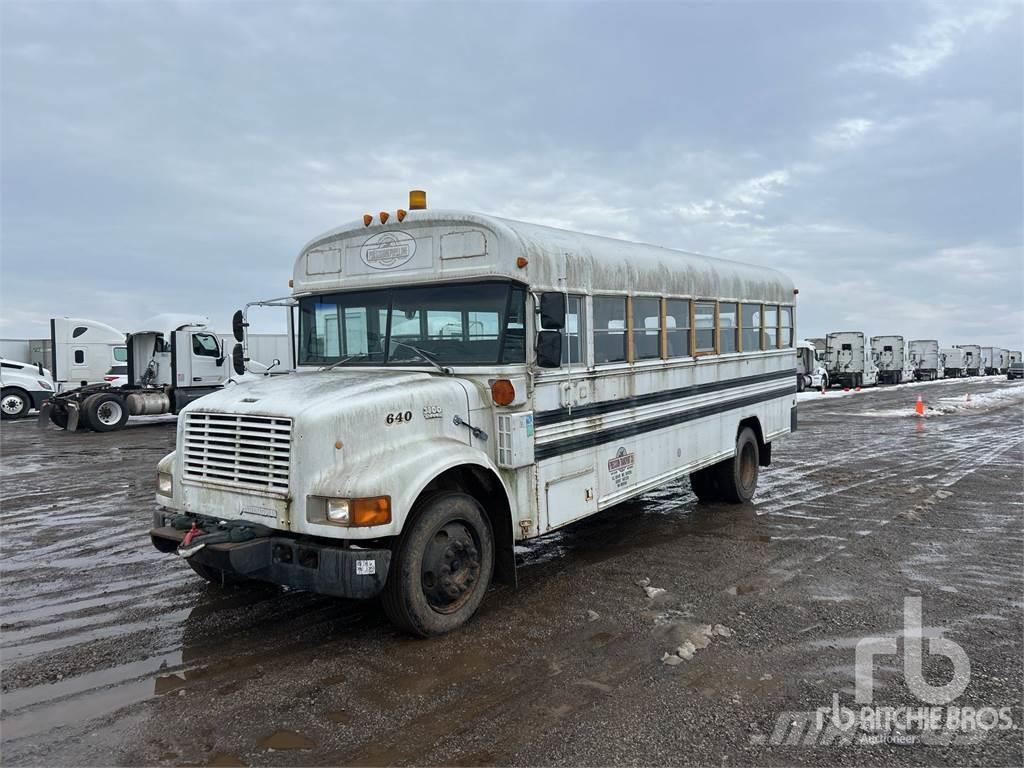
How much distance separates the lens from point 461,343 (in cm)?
523

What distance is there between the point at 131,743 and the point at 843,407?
26.7 meters

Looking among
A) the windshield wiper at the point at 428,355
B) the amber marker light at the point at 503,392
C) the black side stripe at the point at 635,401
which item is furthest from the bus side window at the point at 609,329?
the windshield wiper at the point at 428,355

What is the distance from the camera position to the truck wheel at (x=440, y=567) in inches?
173

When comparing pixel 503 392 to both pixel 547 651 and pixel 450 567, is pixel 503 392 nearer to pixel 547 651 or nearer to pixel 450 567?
pixel 450 567

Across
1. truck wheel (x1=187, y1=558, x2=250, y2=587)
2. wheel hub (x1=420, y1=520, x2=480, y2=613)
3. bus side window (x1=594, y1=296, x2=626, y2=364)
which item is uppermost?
bus side window (x1=594, y1=296, x2=626, y2=364)

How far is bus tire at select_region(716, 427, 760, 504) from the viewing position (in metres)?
8.70

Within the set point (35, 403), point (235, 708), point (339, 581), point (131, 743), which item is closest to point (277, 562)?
point (339, 581)

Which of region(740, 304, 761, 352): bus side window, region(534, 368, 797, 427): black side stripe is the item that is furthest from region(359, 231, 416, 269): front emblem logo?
region(740, 304, 761, 352): bus side window

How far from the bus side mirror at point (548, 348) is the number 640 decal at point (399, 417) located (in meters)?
1.05

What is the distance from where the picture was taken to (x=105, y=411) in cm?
1895

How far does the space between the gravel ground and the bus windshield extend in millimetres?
1863

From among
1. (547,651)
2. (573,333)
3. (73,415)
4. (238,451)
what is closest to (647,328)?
(573,333)

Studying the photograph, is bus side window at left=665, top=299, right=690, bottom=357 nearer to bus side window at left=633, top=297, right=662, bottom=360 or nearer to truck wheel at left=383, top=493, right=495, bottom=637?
bus side window at left=633, top=297, right=662, bottom=360

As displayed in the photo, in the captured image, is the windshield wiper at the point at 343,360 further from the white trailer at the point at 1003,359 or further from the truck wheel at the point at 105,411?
the white trailer at the point at 1003,359
